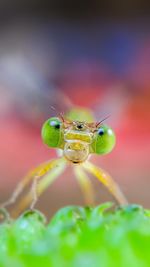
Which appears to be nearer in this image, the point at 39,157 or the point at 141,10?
the point at 39,157

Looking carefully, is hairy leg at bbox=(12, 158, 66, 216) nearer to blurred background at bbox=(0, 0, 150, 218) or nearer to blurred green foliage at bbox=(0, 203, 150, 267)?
blurred background at bbox=(0, 0, 150, 218)

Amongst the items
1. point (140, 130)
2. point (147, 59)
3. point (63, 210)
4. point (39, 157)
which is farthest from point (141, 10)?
point (63, 210)

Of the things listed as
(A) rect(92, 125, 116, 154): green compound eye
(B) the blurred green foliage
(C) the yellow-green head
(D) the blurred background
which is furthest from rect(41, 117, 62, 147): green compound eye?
(B) the blurred green foliage

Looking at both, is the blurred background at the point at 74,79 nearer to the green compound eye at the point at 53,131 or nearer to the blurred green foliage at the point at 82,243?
the green compound eye at the point at 53,131

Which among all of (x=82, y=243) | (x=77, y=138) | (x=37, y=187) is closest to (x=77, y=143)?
(x=77, y=138)

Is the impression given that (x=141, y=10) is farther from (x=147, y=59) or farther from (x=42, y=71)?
(x=42, y=71)

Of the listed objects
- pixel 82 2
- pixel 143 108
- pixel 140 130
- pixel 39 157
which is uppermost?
pixel 82 2

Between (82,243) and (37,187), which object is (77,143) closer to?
(37,187)
